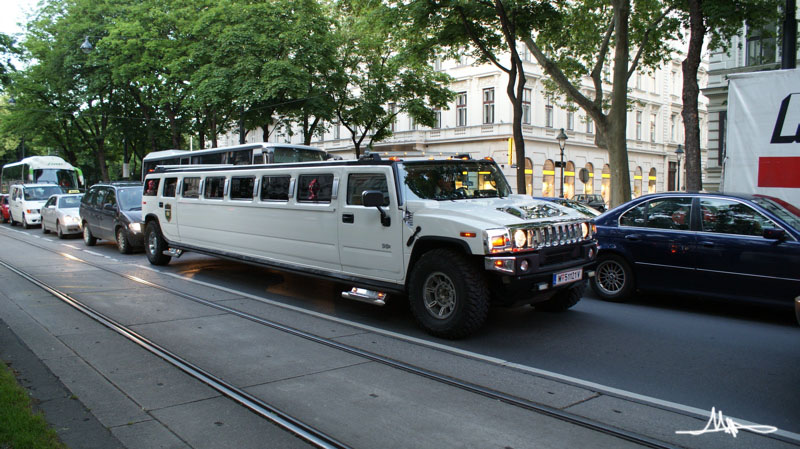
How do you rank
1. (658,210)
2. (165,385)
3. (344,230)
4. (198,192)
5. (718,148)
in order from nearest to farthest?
1. (165,385)
2. (344,230)
3. (658,210)
4. (198,192)
5. (718,148)

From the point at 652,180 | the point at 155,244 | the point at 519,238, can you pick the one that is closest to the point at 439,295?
the point at 519,238

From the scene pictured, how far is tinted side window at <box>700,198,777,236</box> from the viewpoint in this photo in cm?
733

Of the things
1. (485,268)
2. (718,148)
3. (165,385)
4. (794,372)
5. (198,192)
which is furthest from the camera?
(718,148)

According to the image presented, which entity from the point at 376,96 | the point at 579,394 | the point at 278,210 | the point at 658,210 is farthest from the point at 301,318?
the point at 376,96

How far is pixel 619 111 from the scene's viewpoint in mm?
15797

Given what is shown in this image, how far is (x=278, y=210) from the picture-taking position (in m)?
8.66

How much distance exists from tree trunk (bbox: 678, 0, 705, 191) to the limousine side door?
880 cm

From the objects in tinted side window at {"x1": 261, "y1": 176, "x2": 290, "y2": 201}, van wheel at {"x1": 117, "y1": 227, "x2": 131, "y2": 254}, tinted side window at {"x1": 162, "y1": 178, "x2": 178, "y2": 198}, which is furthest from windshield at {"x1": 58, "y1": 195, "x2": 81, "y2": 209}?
tinted side window at {"x1": 261, "y1": 176, "x2": 290, "y2": 201}

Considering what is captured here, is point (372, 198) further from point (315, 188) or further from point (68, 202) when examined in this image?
point (68, 202)

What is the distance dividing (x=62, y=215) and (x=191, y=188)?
10706 millimetres

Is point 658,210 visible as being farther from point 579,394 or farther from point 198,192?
point 198,192

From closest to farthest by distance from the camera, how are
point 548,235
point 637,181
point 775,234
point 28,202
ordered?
point 548,235, point 775,234, point 28,202, point 637,181

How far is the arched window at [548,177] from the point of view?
1633 inches

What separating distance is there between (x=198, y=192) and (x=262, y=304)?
11.5 ft
